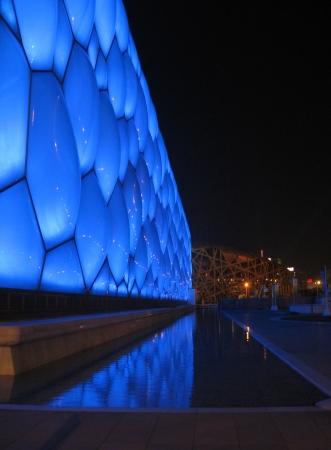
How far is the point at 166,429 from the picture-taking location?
137 inches

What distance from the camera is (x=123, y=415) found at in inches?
151

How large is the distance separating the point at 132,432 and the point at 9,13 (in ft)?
22.2

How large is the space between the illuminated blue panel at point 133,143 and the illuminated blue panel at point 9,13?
9.22 m

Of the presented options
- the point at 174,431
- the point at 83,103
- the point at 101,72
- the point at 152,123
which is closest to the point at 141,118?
the point at 152,123

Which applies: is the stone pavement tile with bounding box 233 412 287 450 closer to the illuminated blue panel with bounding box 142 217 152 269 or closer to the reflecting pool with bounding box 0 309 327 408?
the reflecting pool with bounding box 0 309 327 408

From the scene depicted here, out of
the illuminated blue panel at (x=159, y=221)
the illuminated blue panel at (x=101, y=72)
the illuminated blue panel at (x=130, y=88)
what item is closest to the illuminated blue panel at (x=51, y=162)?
the illuminated blue panel at (x=101, y=72)

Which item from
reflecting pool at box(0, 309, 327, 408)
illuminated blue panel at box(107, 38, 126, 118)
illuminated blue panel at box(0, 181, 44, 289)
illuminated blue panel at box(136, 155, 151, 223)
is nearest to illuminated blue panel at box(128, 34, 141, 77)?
illuminated blue panel at box(107, 38, 126, 118)

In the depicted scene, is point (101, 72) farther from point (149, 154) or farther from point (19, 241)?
point (149, 154)

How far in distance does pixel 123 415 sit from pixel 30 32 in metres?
6.69

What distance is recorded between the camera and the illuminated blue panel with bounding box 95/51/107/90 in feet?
42.7

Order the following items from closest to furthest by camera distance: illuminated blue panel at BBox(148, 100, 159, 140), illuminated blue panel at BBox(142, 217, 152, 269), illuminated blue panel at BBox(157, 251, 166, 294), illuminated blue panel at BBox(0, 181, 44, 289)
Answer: illuminated blue panel at BBox(0, 181, 44, 289)
illuminated blue panel at BBox(142, 217, 152, 269)
illuminated blue panel at BBox(148, 100, 159, 140)
illuminated blue panel at BBox(157, 251, 166, 294)

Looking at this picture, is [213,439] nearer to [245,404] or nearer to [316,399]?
[245,404]

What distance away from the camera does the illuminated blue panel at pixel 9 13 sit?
787cm

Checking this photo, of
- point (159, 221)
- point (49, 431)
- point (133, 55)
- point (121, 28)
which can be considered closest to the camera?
point (49, 431)
